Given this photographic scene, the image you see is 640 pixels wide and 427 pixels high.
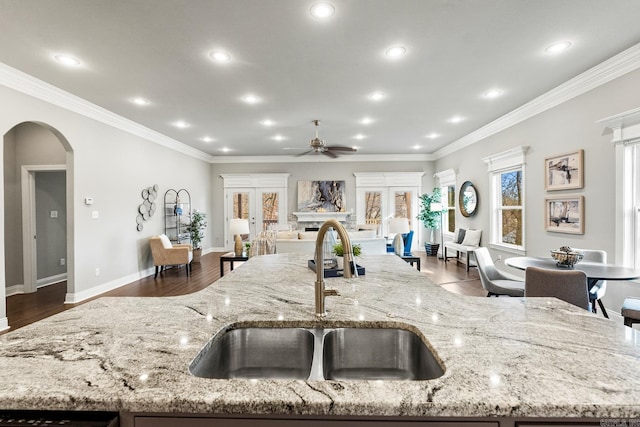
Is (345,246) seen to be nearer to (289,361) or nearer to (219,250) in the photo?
(289,361)

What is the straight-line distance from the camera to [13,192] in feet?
15.8

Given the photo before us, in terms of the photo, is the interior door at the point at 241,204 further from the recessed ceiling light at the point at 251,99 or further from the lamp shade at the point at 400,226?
the lamp shade at the point at 400,226

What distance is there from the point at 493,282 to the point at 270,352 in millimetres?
3165

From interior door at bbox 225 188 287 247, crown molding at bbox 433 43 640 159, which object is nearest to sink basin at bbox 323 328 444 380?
crown molding at bbox 433 43 640 159

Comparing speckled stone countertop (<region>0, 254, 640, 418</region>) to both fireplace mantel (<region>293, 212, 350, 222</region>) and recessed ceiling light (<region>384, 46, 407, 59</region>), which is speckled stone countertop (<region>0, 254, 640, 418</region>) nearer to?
recessed ceiling light (<region>384, 46, 407, 59</region>)

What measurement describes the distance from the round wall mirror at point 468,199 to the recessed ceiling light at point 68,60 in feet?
21.7

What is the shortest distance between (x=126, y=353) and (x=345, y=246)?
758 millimetres

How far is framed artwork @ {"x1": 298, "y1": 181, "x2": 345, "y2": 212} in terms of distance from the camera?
8922mm

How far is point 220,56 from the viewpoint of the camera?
10.0 feet

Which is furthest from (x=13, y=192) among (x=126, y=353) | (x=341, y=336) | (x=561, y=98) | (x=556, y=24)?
(x=561, y=98)

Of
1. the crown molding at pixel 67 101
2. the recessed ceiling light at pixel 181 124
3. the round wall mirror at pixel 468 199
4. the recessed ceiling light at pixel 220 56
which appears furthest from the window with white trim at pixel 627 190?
the crown molding at pixel 67 101

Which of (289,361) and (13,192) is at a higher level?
(13,192)

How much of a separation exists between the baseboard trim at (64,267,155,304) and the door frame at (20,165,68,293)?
1051 mm

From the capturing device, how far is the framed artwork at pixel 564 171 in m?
3.72
